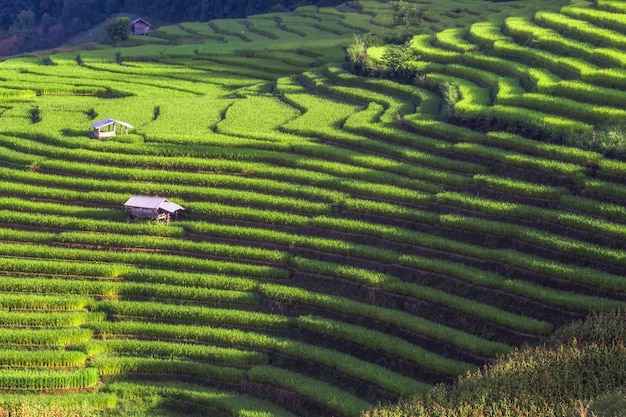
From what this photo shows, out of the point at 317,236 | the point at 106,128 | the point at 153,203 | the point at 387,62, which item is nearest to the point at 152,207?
the point at 153,203

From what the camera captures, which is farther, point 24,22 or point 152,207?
point 24,22

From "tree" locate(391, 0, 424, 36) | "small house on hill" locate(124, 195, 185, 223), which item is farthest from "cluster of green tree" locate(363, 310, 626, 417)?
"tree" locate(391, 0, 424, 36)

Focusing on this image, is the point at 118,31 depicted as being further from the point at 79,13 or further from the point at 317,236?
the point at 79,13

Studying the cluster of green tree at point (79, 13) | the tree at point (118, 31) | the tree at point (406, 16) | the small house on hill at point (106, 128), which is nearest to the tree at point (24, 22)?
the cluster of green tree at point (79, 13)

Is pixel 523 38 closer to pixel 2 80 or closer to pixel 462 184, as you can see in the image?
pixel 462 184

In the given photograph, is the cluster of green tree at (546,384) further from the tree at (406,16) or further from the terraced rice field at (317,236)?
the tree at (406,16)

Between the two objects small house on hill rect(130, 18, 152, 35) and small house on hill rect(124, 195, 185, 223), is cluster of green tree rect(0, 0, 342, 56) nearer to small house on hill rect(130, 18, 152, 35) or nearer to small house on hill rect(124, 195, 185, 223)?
small house on hill rect(130, 18, 152, 35)

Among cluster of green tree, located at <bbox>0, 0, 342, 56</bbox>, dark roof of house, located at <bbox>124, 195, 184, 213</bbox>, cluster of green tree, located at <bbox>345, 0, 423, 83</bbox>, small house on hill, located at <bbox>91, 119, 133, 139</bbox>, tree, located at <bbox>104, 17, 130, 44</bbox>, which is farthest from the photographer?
cluster of green tree, located at <bbox>0, 0, 342, 56</bbox>
